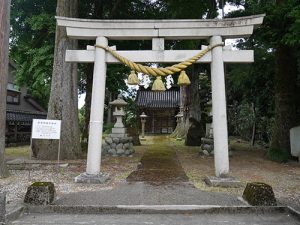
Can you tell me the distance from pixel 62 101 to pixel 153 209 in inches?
287

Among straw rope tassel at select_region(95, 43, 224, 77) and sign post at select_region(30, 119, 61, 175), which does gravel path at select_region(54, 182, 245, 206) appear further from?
straw rope tassel at select_region(95, 43, 224, 77)

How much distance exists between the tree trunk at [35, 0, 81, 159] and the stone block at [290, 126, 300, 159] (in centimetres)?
852

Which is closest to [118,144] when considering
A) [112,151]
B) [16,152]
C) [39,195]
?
[112,151]

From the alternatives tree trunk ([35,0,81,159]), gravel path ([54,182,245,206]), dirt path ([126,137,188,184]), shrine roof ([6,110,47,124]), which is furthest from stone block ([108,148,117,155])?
shrine roof ([6,110,47,124])

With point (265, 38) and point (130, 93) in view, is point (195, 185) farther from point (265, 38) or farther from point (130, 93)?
point (130, 93)

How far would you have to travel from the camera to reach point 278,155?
12.0 meters

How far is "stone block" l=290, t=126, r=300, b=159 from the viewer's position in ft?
38.7

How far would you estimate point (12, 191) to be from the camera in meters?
6.84

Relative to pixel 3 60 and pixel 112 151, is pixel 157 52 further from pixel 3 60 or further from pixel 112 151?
pixel 112 151

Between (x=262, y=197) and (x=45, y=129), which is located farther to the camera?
(x=45, y=129)

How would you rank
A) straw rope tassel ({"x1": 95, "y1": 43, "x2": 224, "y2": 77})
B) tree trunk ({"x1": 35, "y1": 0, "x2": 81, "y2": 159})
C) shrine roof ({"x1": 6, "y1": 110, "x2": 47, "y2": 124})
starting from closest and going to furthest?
straw rope tassel ({"x1": 95, "y1": 43, "x2": 224, "y2": 77}) < tree trunk ({"x1": 35, "y1": 0, "x2": 81, "y2": 159}) < shrine roof ({"x1": 6, "y1": 110, "x2": 47, "y2": 124})

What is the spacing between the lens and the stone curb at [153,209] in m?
5.54

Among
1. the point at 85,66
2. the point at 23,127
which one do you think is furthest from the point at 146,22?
the point at 23,127

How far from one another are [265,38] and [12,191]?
1020 centimetres
